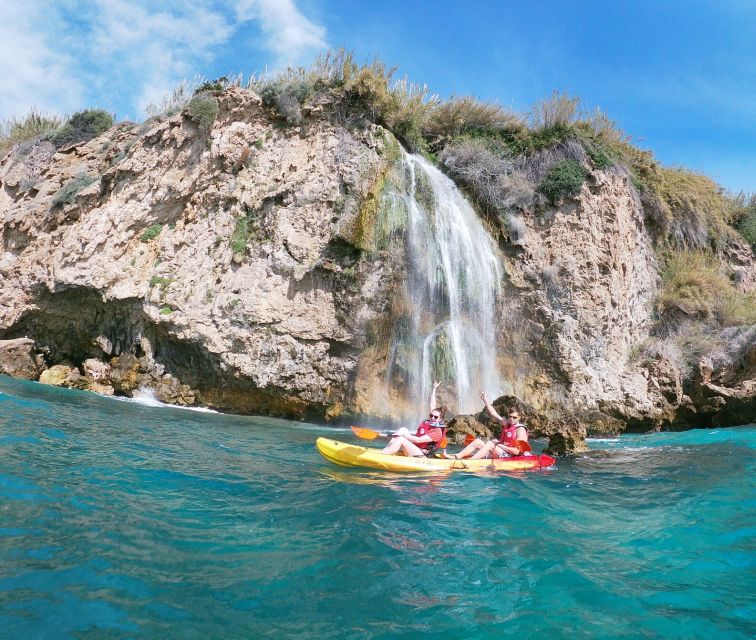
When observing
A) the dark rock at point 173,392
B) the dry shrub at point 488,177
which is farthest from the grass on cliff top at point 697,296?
the dark rock at point 173,392

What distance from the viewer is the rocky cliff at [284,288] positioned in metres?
12.5

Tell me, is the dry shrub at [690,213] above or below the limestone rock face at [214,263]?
above

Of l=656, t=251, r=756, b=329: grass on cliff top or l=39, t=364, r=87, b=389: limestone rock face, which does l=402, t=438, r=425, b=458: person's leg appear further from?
l=656, t=251, r=756, b=329: grass on cliff top

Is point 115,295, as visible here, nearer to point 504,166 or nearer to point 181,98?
point 181,98

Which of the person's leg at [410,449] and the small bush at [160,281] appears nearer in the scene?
the person's leg at [410,449]

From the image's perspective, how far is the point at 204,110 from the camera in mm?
14609

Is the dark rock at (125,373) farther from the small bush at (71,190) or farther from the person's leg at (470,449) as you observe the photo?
the person's leg at (470,449)

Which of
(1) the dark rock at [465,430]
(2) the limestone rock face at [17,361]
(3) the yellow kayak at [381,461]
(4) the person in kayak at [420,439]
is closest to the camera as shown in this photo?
(3) the yellow kayak at [381,461]

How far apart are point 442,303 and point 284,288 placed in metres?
3.61

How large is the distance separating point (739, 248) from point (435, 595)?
2025 cm

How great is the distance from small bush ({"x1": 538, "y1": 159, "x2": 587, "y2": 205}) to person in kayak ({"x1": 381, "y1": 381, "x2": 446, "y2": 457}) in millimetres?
8854

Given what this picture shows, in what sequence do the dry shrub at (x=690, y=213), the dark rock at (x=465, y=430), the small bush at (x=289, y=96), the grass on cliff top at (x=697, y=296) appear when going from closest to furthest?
1. the dark rock at (x=465, y=430)
2. the small bush at (x=289, y=96)
3. the grass on cliff top at (x=697, y=296)
4. the dry shrub at (x=690, y=213)

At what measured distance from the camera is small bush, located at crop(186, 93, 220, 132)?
48.0 ft

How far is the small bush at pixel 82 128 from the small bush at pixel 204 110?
5669 mm
